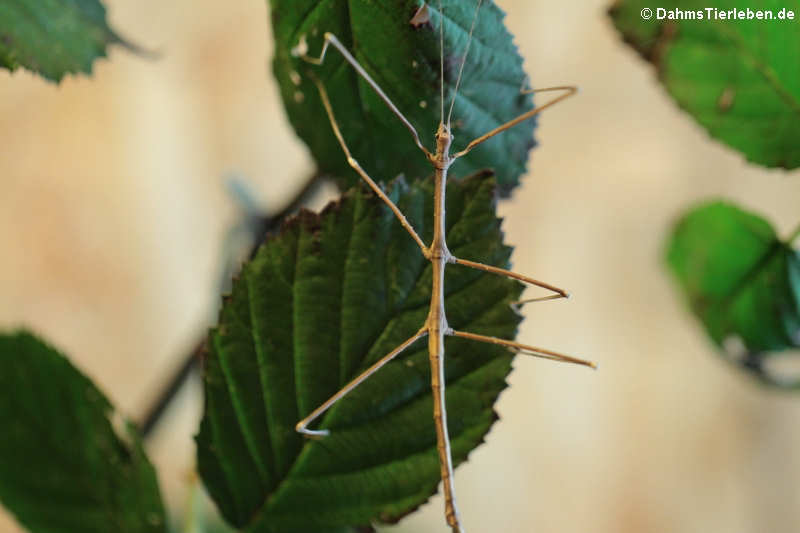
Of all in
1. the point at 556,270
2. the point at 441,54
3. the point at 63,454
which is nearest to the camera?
the point at 441,54

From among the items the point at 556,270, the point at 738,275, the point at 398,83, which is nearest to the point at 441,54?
the point at 398,83

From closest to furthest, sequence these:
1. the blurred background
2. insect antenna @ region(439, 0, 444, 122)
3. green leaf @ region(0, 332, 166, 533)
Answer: insect antenna @ region(439, 0, 444, 122) < green leaf @ region(0, 332, 166, 533) < the blurred background

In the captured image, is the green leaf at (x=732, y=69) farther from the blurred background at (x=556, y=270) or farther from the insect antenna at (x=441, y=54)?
the blurred background at (x=556, y=270)

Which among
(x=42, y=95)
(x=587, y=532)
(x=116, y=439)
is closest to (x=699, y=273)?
(x=116, y=439)

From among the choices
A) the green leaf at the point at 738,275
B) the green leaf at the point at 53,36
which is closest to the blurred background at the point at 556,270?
the green leaf at the point at 738,275

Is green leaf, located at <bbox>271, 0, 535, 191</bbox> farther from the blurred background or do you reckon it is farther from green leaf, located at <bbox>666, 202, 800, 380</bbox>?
the blurred background

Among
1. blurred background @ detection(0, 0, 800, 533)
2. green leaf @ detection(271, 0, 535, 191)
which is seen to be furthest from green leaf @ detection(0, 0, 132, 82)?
blurred background @ detection(0, 0, 800, 533)

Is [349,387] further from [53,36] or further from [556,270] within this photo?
[556,270]
